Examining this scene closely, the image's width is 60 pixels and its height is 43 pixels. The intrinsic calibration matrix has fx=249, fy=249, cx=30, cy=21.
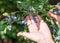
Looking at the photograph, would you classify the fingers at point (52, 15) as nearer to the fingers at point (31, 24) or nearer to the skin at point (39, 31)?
the skin at point (39, 31)

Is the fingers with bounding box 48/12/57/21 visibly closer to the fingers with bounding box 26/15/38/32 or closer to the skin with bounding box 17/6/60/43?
the skin with bounding box 17/6/60/43

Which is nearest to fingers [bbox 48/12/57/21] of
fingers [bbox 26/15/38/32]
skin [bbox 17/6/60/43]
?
skin [bbox 17/6/60/43]

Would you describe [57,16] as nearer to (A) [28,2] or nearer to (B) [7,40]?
(A) [28,2]

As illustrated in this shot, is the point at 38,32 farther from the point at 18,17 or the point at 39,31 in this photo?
the point at 18,17

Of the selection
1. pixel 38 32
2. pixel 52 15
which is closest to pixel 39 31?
pixel 38 32

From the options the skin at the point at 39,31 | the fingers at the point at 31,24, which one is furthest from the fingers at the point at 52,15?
the fingers at the point at 31,24

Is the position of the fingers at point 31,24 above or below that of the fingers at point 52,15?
below

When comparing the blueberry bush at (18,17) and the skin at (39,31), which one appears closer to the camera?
the skin at (39,31)
